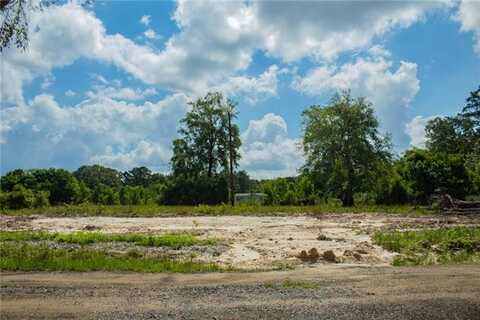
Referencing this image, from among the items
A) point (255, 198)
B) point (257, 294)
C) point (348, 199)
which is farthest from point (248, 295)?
point (255, 198)

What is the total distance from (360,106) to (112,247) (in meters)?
39.5

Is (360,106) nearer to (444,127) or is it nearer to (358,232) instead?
(358,232)

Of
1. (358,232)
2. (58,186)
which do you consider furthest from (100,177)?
(358,232)

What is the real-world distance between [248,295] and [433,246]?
10939 millimetres

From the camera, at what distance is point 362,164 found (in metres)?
51.4

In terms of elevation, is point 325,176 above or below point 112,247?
above

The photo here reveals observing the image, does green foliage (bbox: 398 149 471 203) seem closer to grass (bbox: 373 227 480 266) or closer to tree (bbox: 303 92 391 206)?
tree (bbox: 303 92 391 206)

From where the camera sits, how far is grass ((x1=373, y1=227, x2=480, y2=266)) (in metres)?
14.8

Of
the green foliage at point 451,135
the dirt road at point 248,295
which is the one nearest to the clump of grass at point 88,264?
the dirt road at point 248,295

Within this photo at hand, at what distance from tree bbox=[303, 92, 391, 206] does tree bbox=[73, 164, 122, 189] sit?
81.2 metres

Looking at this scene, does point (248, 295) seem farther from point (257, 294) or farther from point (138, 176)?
point (138, 176)

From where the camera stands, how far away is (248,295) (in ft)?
30.7

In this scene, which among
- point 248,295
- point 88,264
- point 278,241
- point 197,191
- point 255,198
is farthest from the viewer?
point 255,198

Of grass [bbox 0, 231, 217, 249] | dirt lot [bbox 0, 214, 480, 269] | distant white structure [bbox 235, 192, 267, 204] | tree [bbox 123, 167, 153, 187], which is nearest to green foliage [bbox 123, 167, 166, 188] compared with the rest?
tree [bbox 123, 167, 153, 187]
